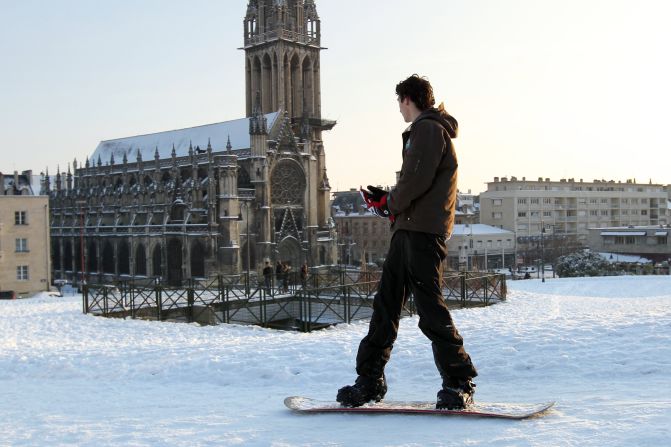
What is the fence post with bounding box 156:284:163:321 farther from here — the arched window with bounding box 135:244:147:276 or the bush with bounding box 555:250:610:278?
the arched window with bounding box 135:244:147:276

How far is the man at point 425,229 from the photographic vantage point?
527 centimetres

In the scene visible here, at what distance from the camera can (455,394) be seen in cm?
522

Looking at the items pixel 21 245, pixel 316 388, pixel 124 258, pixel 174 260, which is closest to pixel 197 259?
pixel 174 260

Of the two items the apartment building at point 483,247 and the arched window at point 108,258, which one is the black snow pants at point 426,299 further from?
the apartment building at point 483,247

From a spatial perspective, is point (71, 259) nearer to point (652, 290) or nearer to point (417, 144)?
point (652, 290)

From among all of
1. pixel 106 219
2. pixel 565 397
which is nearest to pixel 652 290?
pixel 565 397

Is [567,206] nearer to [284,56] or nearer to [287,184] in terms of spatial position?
[284,56]

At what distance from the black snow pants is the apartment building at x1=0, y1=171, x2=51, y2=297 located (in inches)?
1444

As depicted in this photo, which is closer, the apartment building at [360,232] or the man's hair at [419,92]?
the man's hair at [419,92]

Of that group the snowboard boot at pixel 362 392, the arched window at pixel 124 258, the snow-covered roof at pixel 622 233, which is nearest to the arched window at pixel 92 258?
the arched window at pixel 124 258

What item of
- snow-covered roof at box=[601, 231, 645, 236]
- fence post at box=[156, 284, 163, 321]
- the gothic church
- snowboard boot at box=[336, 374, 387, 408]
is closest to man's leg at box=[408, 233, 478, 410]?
snowboard boot at box=[336, 374, 387, 408]

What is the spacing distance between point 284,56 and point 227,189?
Answer: 16.3 m

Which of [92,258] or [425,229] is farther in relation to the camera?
[92,258]

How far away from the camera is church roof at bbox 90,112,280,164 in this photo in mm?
53375
